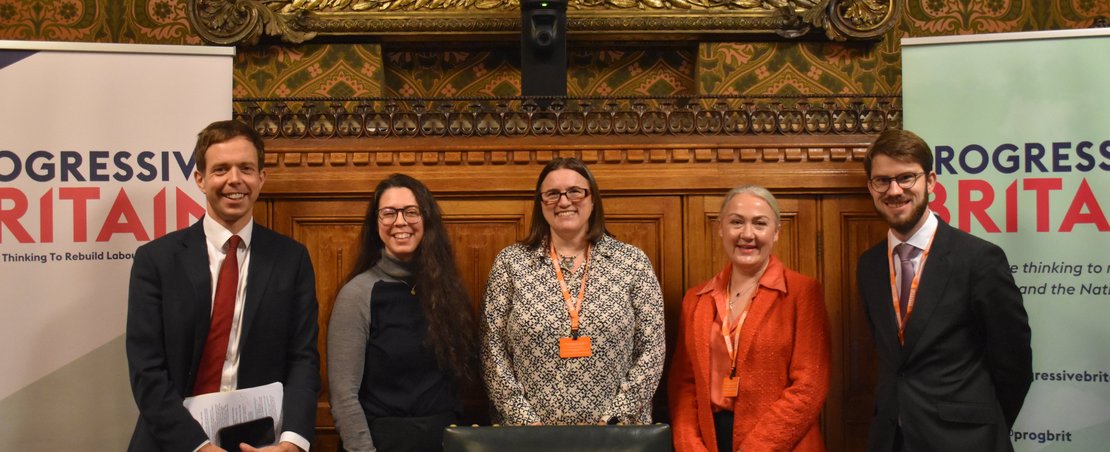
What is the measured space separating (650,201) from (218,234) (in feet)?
4.75

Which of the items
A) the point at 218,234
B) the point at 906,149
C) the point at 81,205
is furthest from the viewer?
the point at 81,205

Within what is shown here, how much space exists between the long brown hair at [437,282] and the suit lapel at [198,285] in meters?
0.48

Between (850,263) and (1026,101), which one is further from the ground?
(1026,101)

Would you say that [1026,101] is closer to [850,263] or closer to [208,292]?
[850,263]

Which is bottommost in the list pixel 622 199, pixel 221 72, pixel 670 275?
pixel 670 275

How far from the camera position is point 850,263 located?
329 centimetres

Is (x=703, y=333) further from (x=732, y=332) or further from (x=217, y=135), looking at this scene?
(x=217, y=135)

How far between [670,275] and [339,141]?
126 cm

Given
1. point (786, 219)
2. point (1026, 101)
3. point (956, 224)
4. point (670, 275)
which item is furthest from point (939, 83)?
point (670, 275)

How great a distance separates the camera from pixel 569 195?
2.86 meters

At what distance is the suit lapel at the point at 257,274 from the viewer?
8.35 ft

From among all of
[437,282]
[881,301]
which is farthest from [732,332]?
[437,282]

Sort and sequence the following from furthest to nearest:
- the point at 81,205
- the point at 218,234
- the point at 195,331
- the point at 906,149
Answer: the point at 81,205
the point at 906,149
the point at 218,234
the point at 195,331

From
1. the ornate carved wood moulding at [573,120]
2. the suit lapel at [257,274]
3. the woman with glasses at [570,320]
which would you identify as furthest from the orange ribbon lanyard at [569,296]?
the suit lapel at [257,274]
